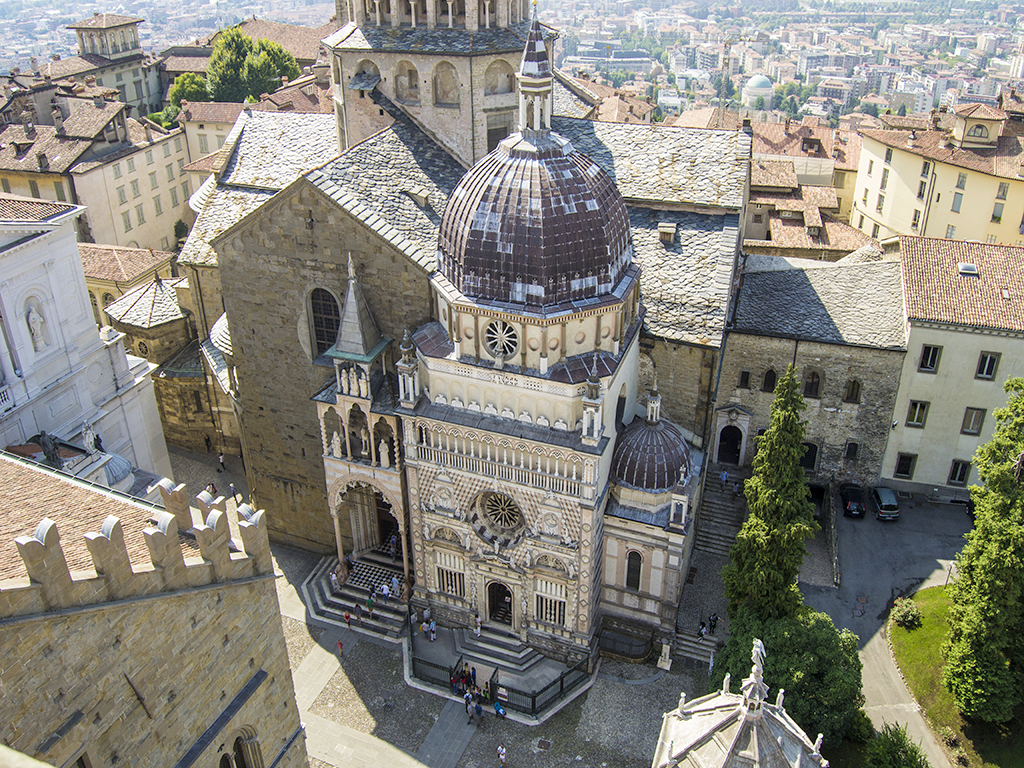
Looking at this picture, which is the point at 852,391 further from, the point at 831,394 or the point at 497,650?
the point at 497,650

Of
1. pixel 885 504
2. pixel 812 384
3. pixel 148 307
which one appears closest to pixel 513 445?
pixel 812 384

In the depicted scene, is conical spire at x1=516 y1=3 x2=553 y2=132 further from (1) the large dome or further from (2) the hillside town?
(1) the large dome

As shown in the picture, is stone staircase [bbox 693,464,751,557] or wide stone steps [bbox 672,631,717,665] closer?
wide stone steps [bbox 672,631,717,665]

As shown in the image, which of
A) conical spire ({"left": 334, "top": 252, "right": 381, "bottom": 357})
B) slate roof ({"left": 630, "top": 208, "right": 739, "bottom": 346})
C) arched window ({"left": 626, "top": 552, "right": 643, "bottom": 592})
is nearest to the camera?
conical spire ({"left": 334, "top": 252, "right": 381, "bottom": 357})

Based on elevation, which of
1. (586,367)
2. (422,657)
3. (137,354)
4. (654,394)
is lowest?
(422,657)

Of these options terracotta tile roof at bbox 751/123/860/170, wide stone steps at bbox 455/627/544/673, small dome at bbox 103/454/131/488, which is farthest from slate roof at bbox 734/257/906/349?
terracotta tile roof at bbox 751/123/860/170

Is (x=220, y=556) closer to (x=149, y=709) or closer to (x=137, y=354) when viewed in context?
(x=149, y=709)

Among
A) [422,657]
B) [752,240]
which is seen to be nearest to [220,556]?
[422,657]
